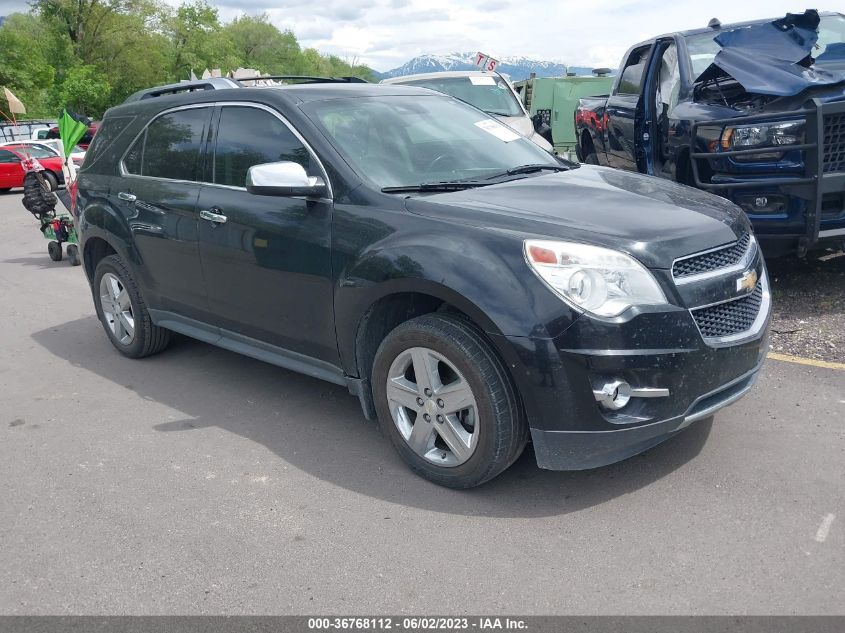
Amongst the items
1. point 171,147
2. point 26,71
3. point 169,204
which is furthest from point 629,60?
point 26,71

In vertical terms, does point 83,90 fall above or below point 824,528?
above

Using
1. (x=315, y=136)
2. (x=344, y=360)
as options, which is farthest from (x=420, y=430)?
(x=315, y=136)

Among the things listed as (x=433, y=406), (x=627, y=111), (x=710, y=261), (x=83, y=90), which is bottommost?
(x=433, y=406)

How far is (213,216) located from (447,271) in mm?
1806

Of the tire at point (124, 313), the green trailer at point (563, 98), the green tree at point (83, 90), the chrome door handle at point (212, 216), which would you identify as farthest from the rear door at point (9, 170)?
the green tree at point (83, 90)

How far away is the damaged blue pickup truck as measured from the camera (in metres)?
5.62

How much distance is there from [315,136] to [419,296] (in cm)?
107

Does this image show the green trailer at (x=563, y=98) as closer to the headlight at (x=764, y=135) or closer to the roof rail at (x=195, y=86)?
the headlight at (x=764, y=135)

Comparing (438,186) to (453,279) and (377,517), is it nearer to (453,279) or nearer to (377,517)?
(453,279)

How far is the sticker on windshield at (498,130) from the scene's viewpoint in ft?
16.0

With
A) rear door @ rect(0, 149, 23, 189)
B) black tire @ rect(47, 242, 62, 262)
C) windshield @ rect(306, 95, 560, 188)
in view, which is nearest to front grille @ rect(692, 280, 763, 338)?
windshield @ rect(306, 95, 560, 188)

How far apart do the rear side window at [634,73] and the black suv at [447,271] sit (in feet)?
11.2

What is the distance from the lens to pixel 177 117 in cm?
527

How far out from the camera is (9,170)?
78.5 ft
